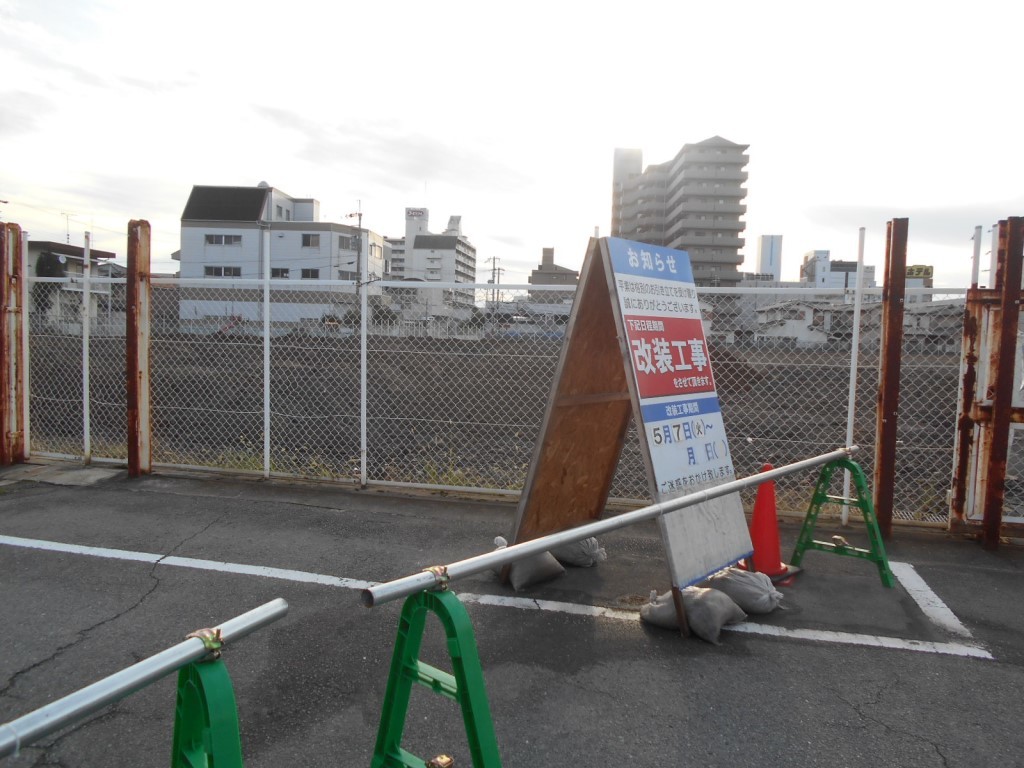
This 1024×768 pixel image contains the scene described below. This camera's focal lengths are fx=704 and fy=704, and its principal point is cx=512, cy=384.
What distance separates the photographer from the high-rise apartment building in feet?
166

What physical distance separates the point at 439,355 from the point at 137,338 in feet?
10.6

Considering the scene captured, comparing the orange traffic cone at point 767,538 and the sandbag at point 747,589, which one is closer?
the sandbag at point 747,589

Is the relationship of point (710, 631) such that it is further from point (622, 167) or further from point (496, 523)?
point (622, 167)

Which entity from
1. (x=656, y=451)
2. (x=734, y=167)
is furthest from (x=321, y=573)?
(x=734, y=167)

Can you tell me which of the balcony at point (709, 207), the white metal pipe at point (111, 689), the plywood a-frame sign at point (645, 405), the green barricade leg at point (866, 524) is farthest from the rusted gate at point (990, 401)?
the balcony at point (709, 207)

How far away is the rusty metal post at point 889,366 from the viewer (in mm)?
5164

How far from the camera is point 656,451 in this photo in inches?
145

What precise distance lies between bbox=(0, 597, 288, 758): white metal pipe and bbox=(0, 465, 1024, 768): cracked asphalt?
126 cm

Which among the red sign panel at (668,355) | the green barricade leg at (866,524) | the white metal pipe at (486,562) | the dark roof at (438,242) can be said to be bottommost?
the green barricade leg at (866,524)

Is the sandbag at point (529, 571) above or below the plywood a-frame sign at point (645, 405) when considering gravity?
below

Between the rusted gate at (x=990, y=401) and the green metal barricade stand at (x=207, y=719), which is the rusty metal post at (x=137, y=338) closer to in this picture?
the green metal barricade stand at (x=207, y=719)

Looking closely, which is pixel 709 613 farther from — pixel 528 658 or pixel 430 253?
pixel 430 253

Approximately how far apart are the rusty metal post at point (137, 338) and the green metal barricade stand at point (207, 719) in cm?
558

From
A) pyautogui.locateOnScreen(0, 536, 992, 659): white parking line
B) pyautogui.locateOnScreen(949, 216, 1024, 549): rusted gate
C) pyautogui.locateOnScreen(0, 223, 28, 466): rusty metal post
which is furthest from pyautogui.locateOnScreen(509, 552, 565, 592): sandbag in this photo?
pyautogui.locateOnScreen(0, 223, 28, 466): rusty metal post
